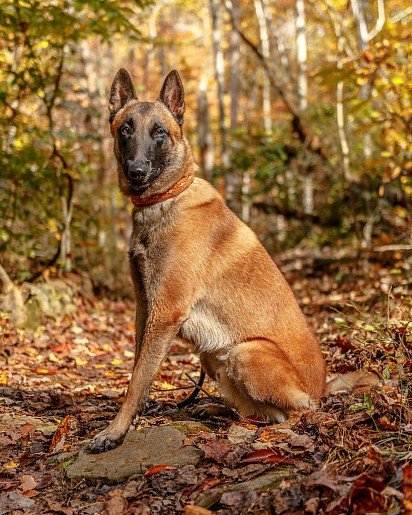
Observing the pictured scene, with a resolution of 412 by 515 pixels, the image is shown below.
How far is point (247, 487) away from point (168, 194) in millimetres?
2210

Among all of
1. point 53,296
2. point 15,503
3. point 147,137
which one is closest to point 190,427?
point 15,503

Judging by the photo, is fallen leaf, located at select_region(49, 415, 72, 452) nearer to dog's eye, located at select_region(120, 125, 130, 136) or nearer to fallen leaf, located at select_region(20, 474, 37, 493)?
fallen leaf, located at select_region(20, 474, 37, 493)

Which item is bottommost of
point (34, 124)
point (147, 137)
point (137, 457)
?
point (137, 457)

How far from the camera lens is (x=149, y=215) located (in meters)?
4.31

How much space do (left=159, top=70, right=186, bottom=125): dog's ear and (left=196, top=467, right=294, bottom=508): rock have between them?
284 centimetres

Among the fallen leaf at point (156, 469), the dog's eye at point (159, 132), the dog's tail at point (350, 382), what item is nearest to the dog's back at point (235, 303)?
the dog's tail at point (350, 382)

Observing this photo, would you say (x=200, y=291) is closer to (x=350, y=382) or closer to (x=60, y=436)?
(x=350, y=382)

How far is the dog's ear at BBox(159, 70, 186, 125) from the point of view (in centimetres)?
460

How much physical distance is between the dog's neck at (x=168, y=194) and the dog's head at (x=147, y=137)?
34 mm

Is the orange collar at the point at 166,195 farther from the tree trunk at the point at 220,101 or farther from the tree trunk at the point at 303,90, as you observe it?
the tree trunk at the point at 220,101

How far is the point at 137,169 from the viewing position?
4.07 m

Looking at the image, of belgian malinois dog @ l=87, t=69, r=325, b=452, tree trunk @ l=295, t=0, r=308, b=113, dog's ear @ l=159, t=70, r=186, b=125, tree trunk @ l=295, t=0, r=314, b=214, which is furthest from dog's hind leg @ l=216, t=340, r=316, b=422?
tree trunk @ l=295, t=0, r=308, b=113

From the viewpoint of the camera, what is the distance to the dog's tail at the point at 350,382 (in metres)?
4.12

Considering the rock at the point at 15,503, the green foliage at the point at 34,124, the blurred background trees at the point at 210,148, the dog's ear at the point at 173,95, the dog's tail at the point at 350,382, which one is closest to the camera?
the rock at the point at 15,503
